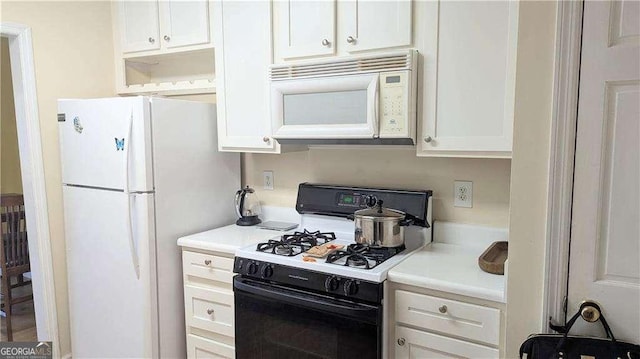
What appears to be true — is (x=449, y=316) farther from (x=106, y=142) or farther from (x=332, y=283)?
(x=106, y=142)

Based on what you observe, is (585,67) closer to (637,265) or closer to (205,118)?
(637,265)

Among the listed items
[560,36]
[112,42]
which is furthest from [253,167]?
[560,36]

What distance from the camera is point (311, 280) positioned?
190 cm

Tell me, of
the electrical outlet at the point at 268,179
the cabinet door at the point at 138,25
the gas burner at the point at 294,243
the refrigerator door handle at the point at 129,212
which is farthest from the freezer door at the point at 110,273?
the cabinet door at the point at 138,25

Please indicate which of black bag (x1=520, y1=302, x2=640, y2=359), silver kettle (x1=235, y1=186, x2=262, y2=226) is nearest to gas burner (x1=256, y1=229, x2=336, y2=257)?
silver kettle (x1=235, y1=186, x2=262, y2=226)

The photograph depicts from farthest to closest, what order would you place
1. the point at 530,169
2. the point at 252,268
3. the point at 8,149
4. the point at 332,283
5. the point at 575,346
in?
the point at 8,149, the point at 252,268, the point at 332,283, the point at 530,169, the point at 575,346

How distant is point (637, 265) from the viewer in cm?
128

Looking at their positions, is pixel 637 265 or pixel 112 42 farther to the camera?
pixel 112 42

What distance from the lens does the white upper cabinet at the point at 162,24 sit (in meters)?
2.57

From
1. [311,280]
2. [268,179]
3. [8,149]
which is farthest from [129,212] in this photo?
[8,149]

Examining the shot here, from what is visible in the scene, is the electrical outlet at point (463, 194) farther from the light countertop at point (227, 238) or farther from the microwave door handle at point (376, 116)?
the light countertop at point (227, 238)

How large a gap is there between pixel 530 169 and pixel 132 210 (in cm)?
183

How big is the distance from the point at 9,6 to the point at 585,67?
8.98 feet

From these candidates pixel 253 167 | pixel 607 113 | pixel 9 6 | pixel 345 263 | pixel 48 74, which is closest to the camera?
pixel 607 113
